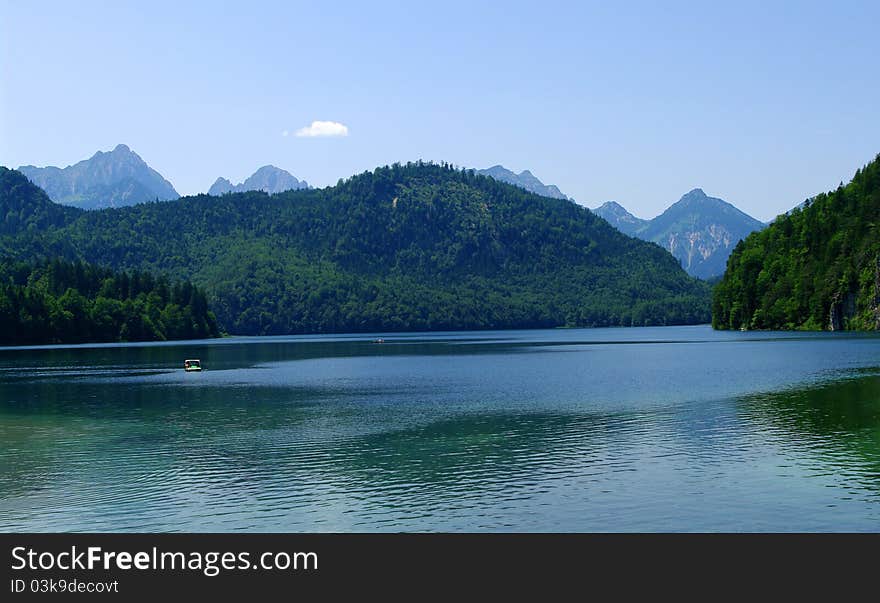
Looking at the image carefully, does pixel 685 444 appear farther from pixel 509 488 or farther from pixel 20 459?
pixel 20 459

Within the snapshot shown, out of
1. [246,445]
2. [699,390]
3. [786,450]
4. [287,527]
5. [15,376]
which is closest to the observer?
[287,527]

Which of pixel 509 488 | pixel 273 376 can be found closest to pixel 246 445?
pixel 509 488

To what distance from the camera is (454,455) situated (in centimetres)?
5434

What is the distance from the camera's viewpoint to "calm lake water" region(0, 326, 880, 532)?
39125 mm

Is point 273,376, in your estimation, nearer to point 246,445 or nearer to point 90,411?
point 90,411

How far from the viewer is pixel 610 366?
13475 centimetres

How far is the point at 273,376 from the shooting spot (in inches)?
5113

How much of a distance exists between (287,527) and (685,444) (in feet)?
92.7

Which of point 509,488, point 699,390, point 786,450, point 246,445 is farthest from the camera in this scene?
point 699,390

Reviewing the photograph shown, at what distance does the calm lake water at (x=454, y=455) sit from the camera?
39.1 meters
